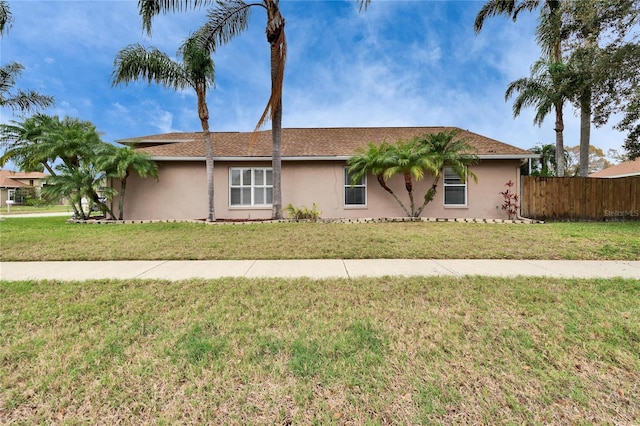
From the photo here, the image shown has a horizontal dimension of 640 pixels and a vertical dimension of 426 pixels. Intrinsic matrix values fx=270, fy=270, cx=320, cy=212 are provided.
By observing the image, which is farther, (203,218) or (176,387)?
(203,218)

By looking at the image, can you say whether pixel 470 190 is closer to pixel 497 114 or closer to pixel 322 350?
pixel 497 114

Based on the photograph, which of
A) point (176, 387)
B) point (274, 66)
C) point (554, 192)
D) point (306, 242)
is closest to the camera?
point (176, 387)

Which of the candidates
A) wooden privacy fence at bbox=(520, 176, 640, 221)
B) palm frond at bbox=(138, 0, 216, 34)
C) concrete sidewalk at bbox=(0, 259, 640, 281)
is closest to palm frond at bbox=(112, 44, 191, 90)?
palm frond at bbox=(138, 0, 216, 34)

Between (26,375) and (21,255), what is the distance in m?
5.76

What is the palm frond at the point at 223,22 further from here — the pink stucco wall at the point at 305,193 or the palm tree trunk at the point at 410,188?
the palm tree trunk at the point at 410,188

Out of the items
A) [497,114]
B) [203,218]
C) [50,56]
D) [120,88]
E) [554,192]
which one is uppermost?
[50,56]

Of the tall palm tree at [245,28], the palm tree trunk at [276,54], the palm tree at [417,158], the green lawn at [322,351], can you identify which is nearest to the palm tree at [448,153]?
the palm tree at [417,158]

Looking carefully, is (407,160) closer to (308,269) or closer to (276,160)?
(276,160)

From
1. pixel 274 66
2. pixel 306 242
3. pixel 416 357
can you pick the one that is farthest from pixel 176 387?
pixel 274 66

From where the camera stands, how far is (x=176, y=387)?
2.01 meters

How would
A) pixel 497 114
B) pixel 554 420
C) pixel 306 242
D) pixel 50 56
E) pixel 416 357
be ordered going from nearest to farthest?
pixel 554 420 < pixel 416 357 < pixel 306 242 < pixel 50 56 < pixel 497 114

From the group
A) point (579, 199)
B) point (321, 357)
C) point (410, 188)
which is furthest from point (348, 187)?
point (321, 357)

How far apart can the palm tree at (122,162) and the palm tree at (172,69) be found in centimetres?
259

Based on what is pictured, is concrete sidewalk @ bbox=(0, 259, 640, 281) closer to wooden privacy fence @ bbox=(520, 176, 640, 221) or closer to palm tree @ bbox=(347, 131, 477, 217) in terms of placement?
palm tree @ bbox=(347, 131, 477, 217)
